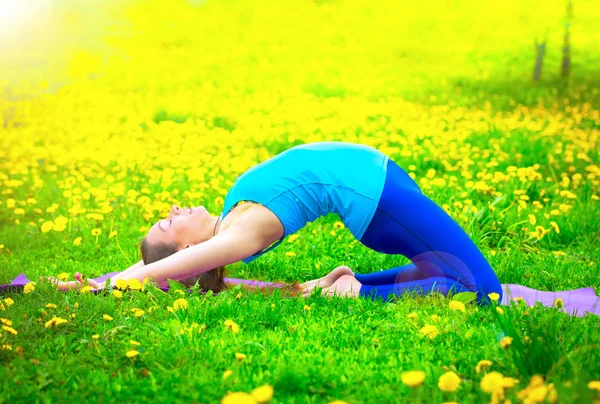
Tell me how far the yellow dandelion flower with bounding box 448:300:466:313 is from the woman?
32cm

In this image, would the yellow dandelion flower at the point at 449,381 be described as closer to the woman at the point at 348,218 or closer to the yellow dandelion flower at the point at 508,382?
the yellow dandelion flower at the point at 508,382

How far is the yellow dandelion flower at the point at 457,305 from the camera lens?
3053 millimetres

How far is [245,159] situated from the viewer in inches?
288

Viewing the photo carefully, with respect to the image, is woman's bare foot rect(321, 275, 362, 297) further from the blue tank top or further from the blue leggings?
the blue tank top

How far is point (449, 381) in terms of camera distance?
82.4 inches

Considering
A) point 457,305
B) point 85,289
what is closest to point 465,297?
point 457,305

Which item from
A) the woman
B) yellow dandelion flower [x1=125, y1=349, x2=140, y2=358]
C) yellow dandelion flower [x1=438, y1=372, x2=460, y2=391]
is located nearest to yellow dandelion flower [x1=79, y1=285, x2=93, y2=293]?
the woman

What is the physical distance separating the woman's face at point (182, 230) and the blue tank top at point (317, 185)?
198 mm

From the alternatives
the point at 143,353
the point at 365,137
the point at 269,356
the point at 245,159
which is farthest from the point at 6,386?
the point at 365,137

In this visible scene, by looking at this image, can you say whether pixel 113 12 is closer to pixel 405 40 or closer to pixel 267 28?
pixel 267 28

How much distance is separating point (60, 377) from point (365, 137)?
19.8 feet

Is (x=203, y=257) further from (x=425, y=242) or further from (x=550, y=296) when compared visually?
(x=550, y=296)

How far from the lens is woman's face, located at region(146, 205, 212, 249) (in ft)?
11.8

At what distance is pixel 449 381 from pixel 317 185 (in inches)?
62.1
